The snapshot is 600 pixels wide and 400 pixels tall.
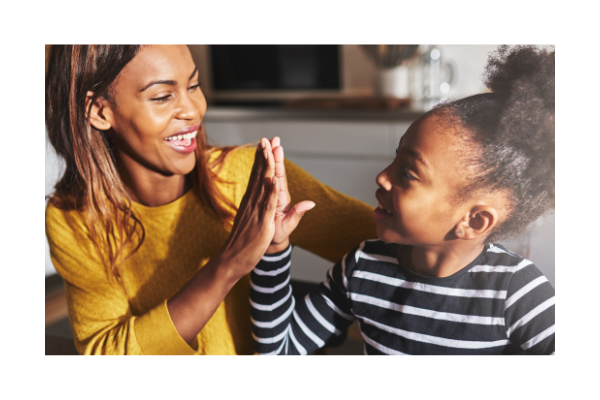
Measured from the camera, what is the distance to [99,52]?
542mm

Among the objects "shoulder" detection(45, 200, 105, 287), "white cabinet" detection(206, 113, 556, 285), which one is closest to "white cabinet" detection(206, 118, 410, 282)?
"white cabinet" detection(206, 113, 556, 285)

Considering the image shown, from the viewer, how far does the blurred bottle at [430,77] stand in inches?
22.5

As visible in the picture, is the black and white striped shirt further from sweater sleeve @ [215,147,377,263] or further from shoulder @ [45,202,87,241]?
shoulder @ [45,202,87,241]

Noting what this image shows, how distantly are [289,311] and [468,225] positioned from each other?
22 cm

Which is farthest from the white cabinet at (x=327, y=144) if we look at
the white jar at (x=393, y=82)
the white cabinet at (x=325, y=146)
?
the white jar at (x=393, y=82)

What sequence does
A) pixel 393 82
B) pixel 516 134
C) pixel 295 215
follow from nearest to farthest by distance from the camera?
1. pixel 516 134
2. pixel 295 215
3. pixel 393 82

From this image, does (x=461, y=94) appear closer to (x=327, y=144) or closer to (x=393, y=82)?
(x=327, y=144)

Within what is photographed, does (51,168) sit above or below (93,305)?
above

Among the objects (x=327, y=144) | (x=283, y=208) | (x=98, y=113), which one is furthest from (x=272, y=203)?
(x=98, y=113)

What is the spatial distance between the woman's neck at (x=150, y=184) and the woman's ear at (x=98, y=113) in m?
0.04

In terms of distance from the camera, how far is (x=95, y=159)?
23.3 inches

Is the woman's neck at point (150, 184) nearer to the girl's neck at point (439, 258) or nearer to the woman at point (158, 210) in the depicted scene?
the woman at point (158, 210)

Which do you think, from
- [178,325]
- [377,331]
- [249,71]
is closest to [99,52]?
[249,71]

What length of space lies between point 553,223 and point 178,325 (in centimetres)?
41
